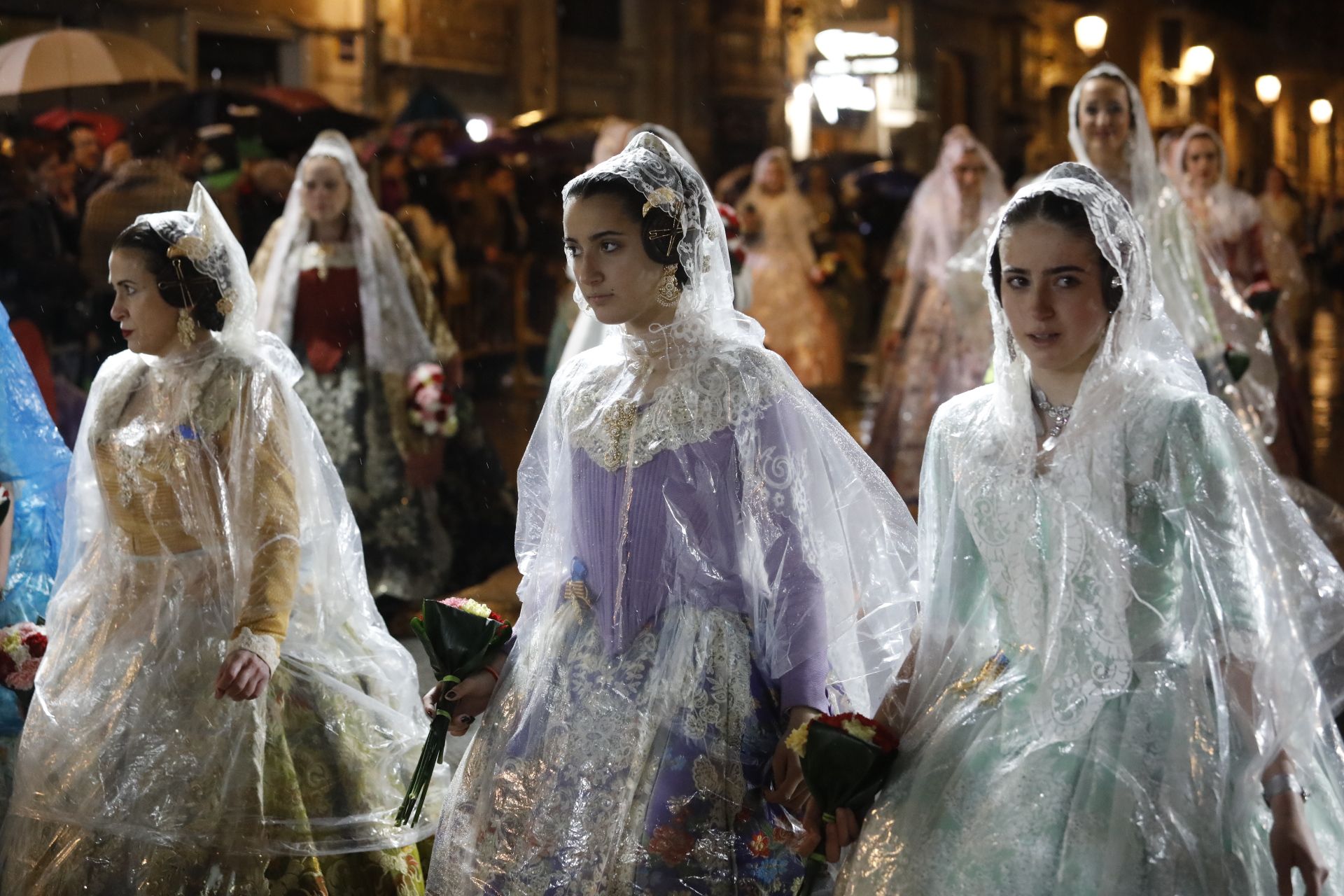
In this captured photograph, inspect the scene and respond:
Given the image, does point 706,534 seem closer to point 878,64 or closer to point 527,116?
point 527,116

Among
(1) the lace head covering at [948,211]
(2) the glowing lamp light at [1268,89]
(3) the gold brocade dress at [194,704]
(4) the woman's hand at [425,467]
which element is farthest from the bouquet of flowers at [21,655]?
(2) the glowing lamp light at [1268,89]

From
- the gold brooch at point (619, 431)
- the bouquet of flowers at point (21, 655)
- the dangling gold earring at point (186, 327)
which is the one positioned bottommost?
the bouquet of flowers at point (21, 655)

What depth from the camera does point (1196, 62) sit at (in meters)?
19.4

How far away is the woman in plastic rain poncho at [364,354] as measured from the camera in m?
6.78

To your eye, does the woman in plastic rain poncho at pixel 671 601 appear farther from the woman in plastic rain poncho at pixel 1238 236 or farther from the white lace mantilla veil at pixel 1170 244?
the woman in plastic rain poncho at pixel 1238 236

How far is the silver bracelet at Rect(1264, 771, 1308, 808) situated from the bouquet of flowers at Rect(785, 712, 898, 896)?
1.88ft

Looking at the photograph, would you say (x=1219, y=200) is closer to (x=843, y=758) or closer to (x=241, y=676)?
(x=241, y=676)

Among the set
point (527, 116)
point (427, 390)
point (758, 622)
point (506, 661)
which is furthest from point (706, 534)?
point (527, 116)

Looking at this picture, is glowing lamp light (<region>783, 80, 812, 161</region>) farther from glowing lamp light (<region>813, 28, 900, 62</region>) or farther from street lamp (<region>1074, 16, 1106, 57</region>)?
street lamp (<region>1074, 16, 1106, 57</region>)

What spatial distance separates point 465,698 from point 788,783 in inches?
27.7

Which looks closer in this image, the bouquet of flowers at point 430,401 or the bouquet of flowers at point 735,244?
the bouquet of flowers at point 735,244

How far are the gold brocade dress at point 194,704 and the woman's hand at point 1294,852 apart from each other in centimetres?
194

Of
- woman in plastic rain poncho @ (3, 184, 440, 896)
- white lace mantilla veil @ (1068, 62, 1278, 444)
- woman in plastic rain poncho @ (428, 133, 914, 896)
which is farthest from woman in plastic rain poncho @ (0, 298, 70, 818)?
white lace mantilla veil @ (1068, 62, 1278, 444)

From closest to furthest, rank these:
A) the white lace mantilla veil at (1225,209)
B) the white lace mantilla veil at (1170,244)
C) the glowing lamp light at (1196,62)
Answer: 1. the white lace mantilla veil at (1170,244)
2. the white lace mantilla veil at (1225,209)
3. the glowing lamp light at (1196,62)
